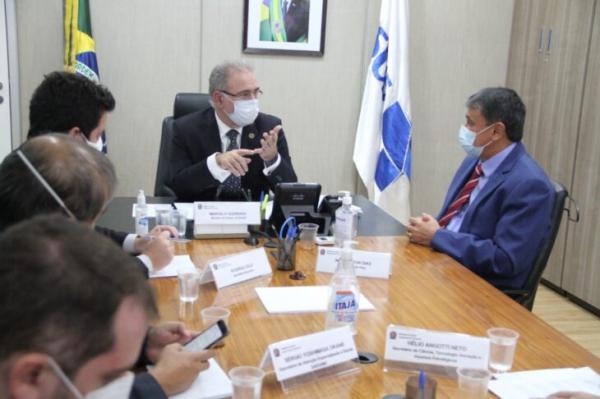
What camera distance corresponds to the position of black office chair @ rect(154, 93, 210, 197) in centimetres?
335

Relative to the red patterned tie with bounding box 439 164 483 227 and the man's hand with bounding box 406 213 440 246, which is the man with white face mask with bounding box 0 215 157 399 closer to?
the man's hand with bounding box 406 213 440 246

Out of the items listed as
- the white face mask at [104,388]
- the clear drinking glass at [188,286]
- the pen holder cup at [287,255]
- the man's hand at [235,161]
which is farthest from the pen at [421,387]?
the man's hand at [235,161]

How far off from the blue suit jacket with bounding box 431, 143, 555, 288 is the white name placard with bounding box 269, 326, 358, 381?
1064 millimetres

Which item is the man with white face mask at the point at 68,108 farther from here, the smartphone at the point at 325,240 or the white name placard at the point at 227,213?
the smartphone at the point at 325,240

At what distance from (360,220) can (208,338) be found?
1518 millimetres

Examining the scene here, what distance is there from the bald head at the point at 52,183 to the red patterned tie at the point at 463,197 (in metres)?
1.82

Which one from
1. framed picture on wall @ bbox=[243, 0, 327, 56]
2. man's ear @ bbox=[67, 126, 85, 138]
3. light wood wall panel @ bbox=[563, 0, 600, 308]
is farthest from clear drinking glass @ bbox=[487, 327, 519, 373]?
framed picture on wall @ bbox=[243, 0, 327, 56]

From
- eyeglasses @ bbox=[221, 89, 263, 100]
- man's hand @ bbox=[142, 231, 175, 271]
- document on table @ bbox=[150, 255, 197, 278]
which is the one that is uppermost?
eyeglasses @ bbox=[221, 89, 263, 100]

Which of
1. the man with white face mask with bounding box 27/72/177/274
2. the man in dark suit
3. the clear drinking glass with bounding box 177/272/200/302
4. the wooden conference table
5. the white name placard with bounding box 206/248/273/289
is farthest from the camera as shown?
the man in dark suit

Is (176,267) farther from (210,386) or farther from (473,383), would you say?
(473,383)

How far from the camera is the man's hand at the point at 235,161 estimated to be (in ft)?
9.58

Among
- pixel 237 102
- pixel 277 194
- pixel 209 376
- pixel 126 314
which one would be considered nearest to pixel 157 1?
pixel 237 102

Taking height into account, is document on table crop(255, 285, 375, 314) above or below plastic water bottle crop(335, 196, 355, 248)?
below

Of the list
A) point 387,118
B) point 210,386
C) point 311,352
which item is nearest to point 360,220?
point 311,352
